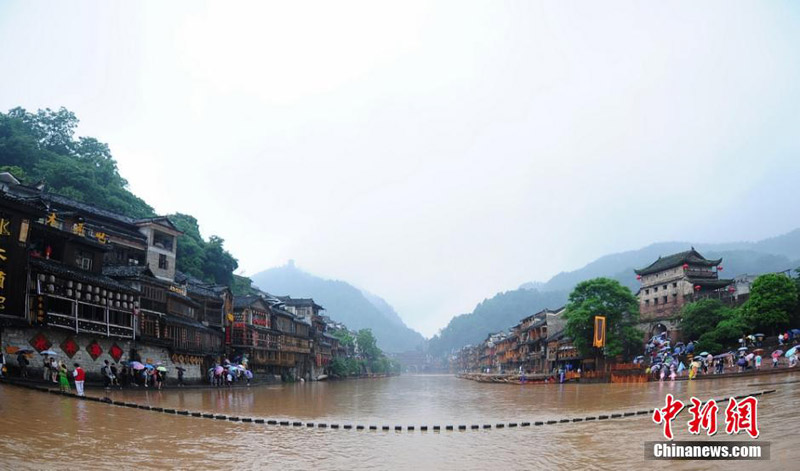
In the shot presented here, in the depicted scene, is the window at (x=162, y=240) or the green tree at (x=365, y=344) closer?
the window at (x=162, y=240)

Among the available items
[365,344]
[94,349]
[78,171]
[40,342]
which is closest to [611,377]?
[94,349]

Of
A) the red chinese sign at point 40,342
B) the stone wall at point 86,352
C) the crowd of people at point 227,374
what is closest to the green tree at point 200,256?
the crowd of people at point 227,374

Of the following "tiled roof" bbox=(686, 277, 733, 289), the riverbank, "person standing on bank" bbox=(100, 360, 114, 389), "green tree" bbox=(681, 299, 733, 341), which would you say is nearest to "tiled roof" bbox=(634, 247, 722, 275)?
"tiled roof" bbox=(686, 277, 733, 289)

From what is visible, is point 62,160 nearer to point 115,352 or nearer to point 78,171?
point 78,171

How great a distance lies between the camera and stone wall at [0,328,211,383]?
1088 inches

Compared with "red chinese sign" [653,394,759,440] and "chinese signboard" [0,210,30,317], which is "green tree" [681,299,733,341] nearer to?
"red chinese sign" [653,394,759,440]

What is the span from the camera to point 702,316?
5556cm

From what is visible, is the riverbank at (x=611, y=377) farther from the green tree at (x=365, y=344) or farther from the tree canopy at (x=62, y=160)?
the tree canopy at (x=62, y=160)

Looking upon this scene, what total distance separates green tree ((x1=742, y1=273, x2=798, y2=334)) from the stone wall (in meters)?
48.6

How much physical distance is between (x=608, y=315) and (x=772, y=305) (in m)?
15.6

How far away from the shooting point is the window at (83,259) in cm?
3519

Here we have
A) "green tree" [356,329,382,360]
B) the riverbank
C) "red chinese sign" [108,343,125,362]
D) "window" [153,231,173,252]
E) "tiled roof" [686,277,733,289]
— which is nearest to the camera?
"red chinese sign" [108,343,125,362]

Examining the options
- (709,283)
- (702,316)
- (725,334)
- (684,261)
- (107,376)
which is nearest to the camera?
(107,376)

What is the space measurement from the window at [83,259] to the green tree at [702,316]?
177 feet
